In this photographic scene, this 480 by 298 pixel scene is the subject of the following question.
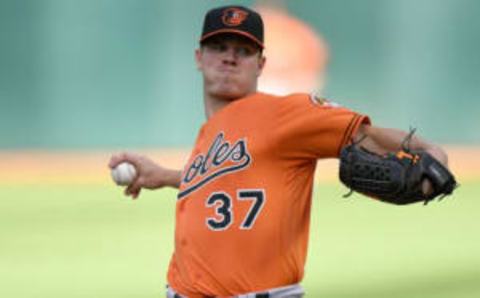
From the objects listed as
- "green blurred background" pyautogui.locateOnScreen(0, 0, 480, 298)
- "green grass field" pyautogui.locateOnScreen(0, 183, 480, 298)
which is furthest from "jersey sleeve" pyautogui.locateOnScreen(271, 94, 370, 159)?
"green blurred background" pyautogui.locateOnScreen(0, 0, 480, 298)

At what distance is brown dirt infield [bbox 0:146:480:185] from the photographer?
532 inches

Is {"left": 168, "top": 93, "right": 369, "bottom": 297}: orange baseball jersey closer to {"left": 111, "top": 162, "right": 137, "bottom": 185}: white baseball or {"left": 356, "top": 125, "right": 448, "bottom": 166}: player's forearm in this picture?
{"left": 356, "top": 125, "right": 448, "bottom": 166}: player's forearm

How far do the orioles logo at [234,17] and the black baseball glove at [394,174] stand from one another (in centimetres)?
77

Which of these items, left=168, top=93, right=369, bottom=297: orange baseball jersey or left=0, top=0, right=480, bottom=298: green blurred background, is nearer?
left=168, top=93, right=369, bottom=297: orange baseball jersey

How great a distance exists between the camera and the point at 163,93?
1455 cm

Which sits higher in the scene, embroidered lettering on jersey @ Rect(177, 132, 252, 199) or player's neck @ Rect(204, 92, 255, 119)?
player's neck @ Rect(204, 92, 255, 119)

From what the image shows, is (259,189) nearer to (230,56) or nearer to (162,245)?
(230,56)

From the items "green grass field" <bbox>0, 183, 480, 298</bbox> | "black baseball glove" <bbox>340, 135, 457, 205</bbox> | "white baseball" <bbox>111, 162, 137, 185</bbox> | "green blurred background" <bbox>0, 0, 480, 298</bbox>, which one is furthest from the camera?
"green blurred background" <bbox>0, 0, 480, 298</bbox>

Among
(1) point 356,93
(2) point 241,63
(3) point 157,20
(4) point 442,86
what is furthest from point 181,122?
(2) point 241,63

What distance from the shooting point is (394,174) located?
11.8ft

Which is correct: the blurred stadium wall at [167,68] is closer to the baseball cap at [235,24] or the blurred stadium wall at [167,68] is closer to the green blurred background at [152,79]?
the green blurred background at [152,79]

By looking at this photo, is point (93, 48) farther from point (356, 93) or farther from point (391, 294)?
point (391, 294)

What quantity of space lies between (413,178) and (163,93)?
36.5 feet

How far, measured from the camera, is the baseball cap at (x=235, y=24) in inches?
167
